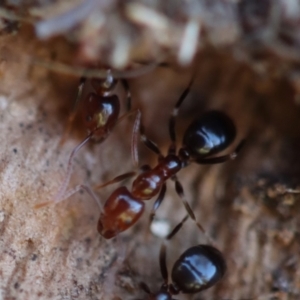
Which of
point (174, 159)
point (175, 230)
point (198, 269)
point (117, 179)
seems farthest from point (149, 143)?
point (198, 269)

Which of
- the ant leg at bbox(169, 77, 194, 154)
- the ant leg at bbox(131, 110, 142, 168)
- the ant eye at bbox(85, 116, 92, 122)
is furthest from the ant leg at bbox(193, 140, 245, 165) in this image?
the ant eye at bbox(85, 116, 92, 122)

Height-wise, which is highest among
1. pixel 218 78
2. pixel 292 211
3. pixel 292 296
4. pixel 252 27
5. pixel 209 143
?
pixel 252 27

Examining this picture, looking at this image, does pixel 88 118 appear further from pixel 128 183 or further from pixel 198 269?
pixel 198 269

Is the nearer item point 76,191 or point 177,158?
point 76,191

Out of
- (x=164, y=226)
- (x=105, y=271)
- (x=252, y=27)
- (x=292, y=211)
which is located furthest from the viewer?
(x=164, y=226)

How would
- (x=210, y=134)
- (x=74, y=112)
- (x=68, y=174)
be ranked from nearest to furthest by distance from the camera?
(x=68, y=174)
(x=74, y=112)
(x=210, y=134)

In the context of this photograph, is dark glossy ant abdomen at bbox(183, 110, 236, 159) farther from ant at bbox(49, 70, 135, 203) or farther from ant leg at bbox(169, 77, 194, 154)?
ant at bbox(49, 70, 135, 203)

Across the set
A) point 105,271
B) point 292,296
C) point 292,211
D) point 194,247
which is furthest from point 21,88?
point 292,296

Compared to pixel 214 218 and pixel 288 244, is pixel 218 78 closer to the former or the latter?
pixel 214 218
